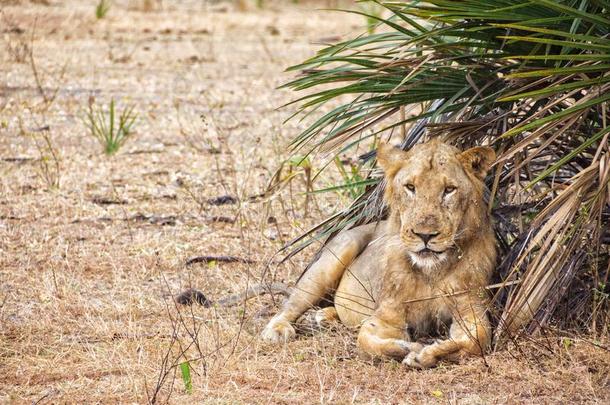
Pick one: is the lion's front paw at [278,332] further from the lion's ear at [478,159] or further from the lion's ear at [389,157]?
the lion's ear at [478,159]

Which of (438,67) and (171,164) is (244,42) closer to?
(171,164)

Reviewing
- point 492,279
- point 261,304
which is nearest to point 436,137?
point 492,279

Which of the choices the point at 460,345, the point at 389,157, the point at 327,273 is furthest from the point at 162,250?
the point at 460,345

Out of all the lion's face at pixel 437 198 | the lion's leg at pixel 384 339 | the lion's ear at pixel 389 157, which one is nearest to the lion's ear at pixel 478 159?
the lion's face at pixel 437 198

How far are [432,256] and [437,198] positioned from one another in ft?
0.79

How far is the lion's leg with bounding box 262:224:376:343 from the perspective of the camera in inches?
210

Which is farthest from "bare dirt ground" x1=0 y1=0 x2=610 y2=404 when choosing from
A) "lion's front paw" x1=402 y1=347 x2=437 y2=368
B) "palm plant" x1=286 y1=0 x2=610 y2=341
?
"palm plant" x1=286 y1=0 x2=610 y2=341

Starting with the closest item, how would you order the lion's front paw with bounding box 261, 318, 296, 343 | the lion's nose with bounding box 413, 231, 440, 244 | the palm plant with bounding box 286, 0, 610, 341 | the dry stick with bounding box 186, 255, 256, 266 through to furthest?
the palm plant with bounding box 286, 0, 610, 341, the lion's nose with bounding box 413, 231, 440, 244, the lion's front paw with bounding box 261, 318, 296, 343, the dry stick with bounding box 186, 255, 256, 266

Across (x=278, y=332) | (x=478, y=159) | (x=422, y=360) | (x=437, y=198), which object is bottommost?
(x=278, y=332)

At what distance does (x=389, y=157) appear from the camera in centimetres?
481

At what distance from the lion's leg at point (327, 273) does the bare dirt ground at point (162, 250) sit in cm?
19

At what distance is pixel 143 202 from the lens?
26.1ft

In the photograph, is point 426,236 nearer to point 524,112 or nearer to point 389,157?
point 389,157

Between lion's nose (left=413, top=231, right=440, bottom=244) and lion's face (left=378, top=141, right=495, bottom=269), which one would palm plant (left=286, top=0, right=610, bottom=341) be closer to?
lion's face (left=378, top=141, right=495, bottom=269)
